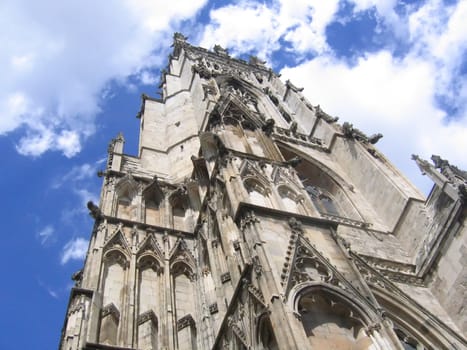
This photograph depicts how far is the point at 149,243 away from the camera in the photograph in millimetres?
12195

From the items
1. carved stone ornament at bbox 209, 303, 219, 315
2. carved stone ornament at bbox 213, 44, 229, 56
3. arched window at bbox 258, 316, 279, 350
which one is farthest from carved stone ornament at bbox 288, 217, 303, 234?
carved stone ornament at bbox 213, 44, 229, 56

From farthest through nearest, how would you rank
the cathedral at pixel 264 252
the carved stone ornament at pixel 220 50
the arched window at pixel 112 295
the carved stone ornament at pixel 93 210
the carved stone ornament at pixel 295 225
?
1. the carved stone ornament at pixel 220 50
2. the carved stone ornament at pixel 93 210
3. the arched window at pixel 112 295
4. the carved stone ornament at pixel 295 225
5. the cathedral at pixel 264 252

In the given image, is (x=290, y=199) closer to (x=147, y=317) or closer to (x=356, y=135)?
(x=147, y=317)

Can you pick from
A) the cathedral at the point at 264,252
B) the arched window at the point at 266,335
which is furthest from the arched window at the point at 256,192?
the arched window at the point at 266,335

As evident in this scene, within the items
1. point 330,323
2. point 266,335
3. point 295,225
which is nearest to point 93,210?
point 295,225

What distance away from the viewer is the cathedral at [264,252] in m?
7.32

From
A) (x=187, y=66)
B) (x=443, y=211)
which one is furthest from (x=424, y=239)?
(x=187, y=66)

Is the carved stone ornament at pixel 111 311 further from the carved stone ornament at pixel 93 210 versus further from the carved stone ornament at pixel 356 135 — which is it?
the carved stone ornament at pixel 356 135

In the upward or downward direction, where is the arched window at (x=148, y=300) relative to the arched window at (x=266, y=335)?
upward

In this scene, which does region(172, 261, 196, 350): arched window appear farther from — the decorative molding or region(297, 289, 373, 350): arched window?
region(297, 289, 373, 350): arched window

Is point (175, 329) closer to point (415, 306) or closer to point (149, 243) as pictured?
point (149, 243)

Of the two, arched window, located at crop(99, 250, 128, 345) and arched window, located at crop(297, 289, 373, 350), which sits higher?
arched window, located at crop(99, 250, 128, 345)

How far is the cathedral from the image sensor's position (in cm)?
732

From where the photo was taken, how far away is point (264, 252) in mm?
7785
